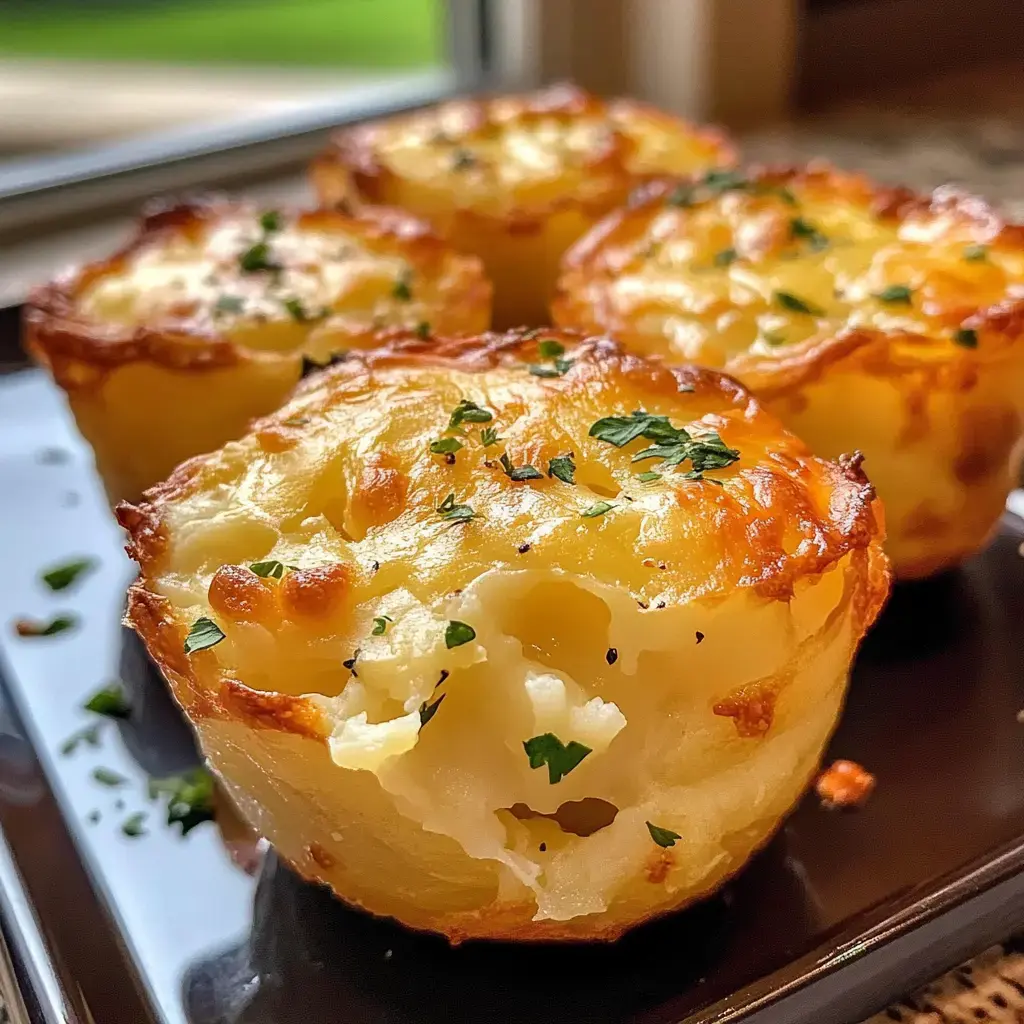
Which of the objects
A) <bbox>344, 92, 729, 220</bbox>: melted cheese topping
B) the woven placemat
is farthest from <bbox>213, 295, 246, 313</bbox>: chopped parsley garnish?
the woven placemat

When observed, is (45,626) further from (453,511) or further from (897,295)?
(897,295)

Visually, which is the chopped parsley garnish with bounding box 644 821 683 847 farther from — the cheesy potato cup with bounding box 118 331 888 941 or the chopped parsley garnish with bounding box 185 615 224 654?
the chopped parsley garnish with bounding box 185 615 224 654

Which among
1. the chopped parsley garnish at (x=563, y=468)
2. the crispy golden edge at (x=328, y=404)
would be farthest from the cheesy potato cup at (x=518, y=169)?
the chopped parsley garnish at (x=563, y=468)

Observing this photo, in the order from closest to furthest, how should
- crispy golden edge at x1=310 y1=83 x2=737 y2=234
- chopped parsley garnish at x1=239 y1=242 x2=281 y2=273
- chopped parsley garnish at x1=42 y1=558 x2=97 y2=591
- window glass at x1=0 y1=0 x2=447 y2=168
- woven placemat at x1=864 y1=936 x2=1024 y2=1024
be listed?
1. woven placemat at x1=864 y1=936 x2=1024 y2=1024
2. chopped parsley garnish at x1=42 y1=558 x2=97 y2=591
3. chopped parsley garnish at x1=239 y1=242 x2=281 y2=273
4. crispy golden edge at x1=310 y1=83 x2=737 y2=234
5. window glass at x1=0 y1=0 x2=447 y2=168

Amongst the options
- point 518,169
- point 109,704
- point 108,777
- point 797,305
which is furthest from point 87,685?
point 518,169

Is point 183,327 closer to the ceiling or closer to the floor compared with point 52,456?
closer to the ceiling

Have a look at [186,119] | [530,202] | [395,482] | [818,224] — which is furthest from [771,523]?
[186,119]

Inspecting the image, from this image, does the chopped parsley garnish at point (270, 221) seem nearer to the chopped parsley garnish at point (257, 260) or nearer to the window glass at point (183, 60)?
the chopped parsley garnish at point (257, 260)

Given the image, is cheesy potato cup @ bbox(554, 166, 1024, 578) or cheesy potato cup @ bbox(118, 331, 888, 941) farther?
cheesy potato cup @ bbox(554, 166, 1024, 578)
